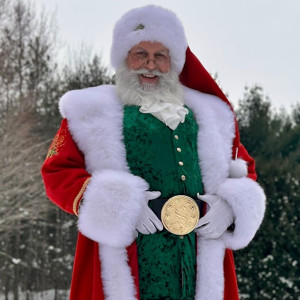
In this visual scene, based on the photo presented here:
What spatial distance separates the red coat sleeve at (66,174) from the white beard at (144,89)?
35cm

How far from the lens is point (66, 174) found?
2410 mm

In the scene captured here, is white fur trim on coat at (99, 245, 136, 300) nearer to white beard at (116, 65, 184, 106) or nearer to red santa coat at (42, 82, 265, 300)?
red santa coat at (42, 82, 265, 300)

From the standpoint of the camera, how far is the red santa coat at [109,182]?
2371 mm

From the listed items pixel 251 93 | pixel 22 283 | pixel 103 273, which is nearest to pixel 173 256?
pixel 103 273

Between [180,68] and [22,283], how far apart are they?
1142 cm

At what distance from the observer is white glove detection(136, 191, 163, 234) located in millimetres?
2350

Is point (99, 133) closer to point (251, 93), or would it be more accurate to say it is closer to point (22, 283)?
point (22, 283)

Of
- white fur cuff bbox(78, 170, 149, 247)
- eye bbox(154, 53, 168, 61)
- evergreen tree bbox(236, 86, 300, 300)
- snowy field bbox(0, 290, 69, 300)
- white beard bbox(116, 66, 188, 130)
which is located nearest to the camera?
white fur cuff bbox(78, 170, 149, 247)

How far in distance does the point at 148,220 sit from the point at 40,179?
8.85 meters

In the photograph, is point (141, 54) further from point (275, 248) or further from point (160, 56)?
point (275, 248)

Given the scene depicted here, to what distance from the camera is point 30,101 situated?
12.2m

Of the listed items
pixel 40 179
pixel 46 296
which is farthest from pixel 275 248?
pixel 46 296

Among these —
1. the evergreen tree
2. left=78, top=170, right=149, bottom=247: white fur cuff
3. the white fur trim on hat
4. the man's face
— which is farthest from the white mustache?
the evergreen tree

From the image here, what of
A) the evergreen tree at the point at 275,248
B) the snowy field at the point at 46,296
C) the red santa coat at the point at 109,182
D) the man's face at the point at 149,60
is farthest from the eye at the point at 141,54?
the snowy field at the point at 46,296
